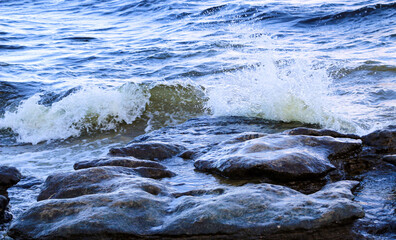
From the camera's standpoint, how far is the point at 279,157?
3.54m

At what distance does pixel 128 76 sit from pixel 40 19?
12.2 m

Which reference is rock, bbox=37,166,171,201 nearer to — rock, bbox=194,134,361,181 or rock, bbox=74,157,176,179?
rock, bbox=74,157,176,179

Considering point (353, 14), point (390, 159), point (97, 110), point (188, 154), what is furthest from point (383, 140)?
point (353, 14)

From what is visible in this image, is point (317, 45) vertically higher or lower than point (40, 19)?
lower

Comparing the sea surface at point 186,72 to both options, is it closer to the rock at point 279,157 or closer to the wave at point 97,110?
the wave at point 97,110

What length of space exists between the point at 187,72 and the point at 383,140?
618 cm

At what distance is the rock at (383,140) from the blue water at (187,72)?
107 cm

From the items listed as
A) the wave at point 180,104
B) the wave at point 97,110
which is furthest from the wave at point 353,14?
the wave at point 97,110

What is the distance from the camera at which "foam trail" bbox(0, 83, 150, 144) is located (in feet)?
23.1

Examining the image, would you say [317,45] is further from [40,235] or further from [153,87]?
[40,235]

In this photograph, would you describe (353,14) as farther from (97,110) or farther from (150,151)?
(150,151)

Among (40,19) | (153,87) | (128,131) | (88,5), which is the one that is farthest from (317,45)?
(88,5)

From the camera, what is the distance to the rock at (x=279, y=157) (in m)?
3.46

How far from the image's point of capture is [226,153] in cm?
400
